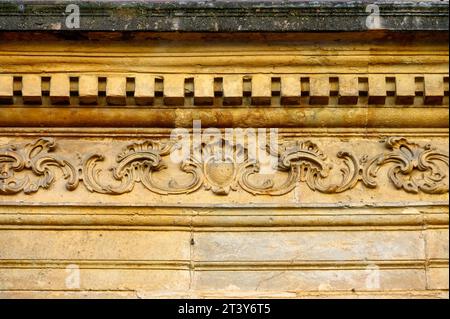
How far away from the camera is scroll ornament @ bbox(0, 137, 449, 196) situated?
706cm

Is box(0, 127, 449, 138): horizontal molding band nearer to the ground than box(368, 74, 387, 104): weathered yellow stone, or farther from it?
nearer to the ground

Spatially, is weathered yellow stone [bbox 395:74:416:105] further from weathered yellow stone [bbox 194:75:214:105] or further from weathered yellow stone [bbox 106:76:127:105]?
weathered yellow stone [bbox 106:76:127:105]

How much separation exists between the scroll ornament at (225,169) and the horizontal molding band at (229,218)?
130mm

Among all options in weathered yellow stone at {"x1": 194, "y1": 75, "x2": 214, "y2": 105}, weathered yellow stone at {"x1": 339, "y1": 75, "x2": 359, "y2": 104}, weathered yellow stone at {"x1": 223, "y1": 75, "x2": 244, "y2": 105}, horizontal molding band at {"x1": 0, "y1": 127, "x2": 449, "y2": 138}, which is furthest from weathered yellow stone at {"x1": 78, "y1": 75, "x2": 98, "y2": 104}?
weathered yellow stone at {"x1": 339, "y1": 75, "x2": 359, "y2": 104}

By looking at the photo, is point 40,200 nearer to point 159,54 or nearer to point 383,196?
point 159,54

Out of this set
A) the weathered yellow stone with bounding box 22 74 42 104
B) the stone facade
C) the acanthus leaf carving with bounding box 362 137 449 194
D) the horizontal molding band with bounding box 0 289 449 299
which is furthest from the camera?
the weathered yellow stone with bounding box 22 74 42 104

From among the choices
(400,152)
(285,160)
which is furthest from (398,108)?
(285,160)

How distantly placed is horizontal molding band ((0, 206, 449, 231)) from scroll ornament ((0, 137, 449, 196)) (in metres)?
0.13

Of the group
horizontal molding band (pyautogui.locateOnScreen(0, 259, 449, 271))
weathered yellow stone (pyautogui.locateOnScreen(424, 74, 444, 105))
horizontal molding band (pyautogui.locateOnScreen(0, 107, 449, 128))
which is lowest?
horizontal molding band (pyautogui.locateOnScreen(0, 259, 449, 271))

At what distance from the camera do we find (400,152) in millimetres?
7125

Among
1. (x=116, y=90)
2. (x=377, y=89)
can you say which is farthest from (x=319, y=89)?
(x=116, y=90)

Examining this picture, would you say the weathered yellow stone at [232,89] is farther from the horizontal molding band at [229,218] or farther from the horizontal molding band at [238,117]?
the horizontal molding band at [229,218]

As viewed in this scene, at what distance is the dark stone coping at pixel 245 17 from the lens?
7.07m

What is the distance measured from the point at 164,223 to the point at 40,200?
0.71m
